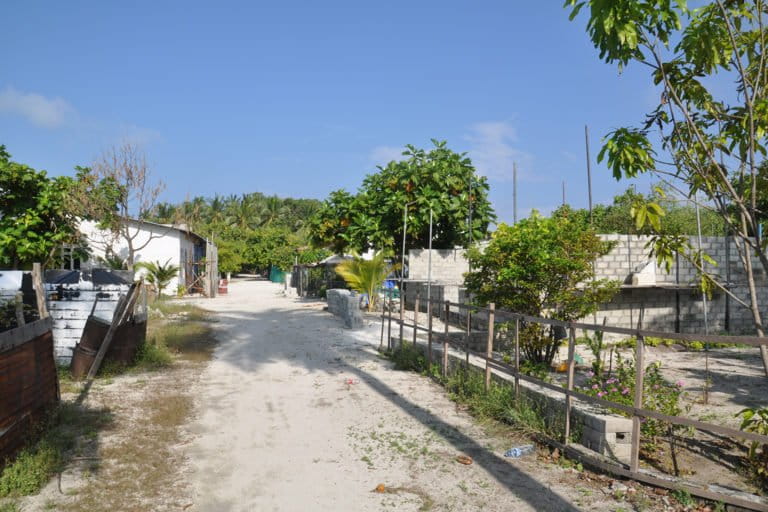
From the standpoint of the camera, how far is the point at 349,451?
555 centimetres

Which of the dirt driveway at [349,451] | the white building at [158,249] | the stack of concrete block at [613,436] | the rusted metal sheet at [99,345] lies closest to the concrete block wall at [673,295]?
the dirt driveway at [349,451]

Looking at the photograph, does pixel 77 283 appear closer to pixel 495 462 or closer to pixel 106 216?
pixel 495 462

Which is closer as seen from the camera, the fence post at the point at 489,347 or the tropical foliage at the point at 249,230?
the fence post at the point at 489,347

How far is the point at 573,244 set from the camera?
8.80 metres

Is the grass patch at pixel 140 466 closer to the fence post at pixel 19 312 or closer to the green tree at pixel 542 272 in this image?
the fence post at pixel 19 312

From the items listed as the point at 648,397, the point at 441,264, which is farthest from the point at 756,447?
the point at 441,264

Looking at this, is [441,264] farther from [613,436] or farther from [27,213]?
[613,436]

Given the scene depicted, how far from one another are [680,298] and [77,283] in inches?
555

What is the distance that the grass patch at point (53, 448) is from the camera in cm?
440

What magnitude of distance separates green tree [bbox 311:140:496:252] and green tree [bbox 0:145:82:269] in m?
9.58

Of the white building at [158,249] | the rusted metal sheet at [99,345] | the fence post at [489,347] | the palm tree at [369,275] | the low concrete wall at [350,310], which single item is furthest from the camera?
the white building at [158,249]

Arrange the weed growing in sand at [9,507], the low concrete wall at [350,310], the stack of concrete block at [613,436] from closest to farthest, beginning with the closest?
the weed growing in sand at [9,507] < the stack of concrete block at [613,436] < the low concrete wall at [350,310]

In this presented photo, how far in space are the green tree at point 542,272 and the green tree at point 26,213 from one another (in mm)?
12236

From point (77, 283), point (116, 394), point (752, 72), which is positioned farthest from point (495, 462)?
point (77, 283)
